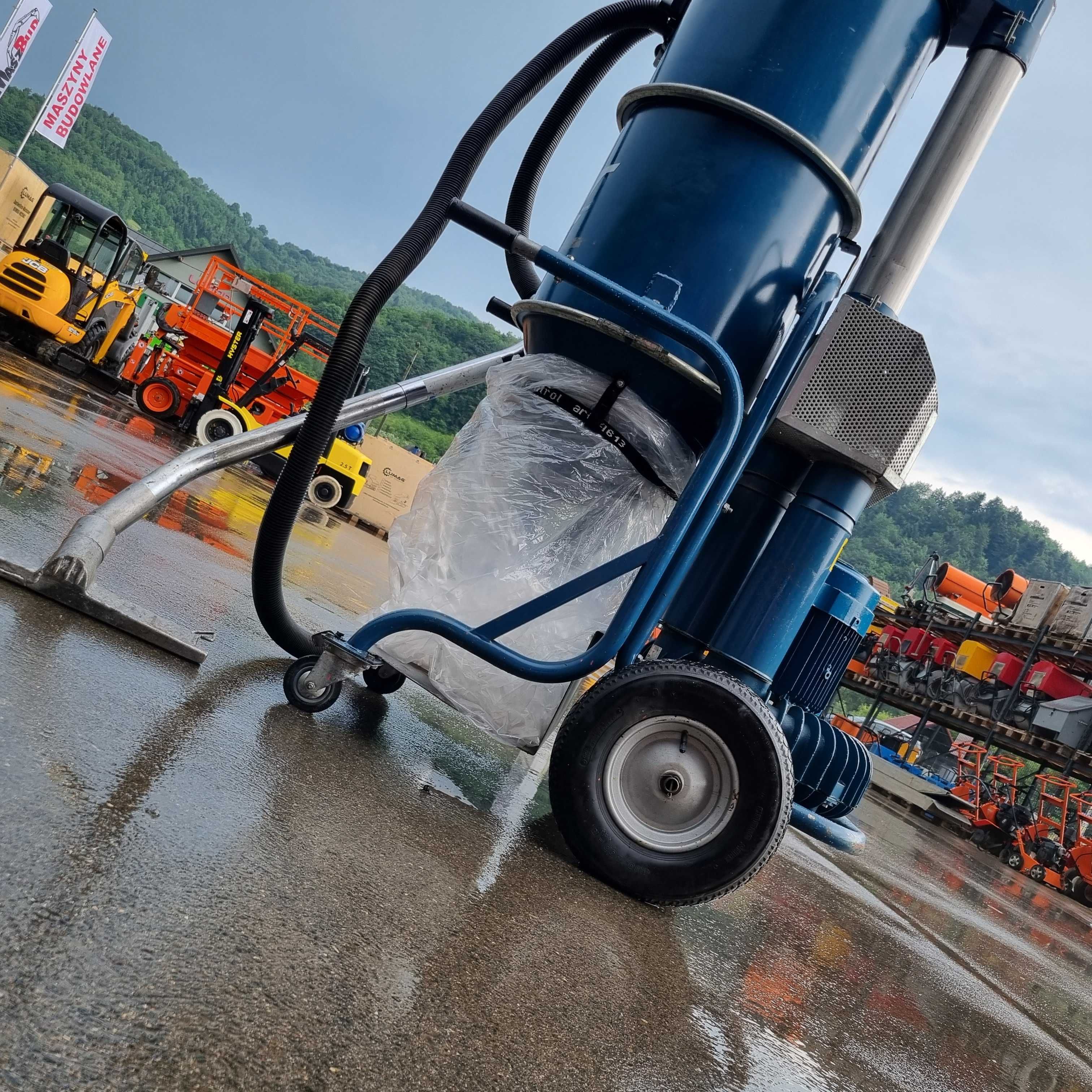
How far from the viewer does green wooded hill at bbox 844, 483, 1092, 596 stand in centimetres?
6359

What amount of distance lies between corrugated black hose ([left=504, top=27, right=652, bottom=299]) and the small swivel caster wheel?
1.61 meters

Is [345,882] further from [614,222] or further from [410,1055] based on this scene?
[614,222]

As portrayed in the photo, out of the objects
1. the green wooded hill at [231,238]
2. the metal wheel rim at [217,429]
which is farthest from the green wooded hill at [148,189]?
the metal wheel rim at [217,429]

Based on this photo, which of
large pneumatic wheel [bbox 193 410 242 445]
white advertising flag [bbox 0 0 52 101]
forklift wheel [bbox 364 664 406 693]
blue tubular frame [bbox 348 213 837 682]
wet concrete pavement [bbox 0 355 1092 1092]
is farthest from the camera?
white advertising flag [bbox 0 0 52 101]

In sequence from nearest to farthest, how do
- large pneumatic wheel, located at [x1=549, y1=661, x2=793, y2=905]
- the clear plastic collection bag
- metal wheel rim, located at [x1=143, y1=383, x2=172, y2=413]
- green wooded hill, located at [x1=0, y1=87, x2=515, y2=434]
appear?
large pneumatic wheel, located at [x1=549, y1=661, x2=793, y2=905]
the clear plastic collection bag
metal wheel rim, located at [x1=143, y1=383, x2=172, y2=413]
green wooded hill, located at [x1=0, y1=87, x2=515, y2=434]

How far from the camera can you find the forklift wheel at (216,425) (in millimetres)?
12766

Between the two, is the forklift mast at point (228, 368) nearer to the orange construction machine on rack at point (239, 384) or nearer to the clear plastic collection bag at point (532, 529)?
the orange construction machine on rack at point (239, 384)

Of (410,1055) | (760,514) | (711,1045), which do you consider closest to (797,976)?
(711,1045)

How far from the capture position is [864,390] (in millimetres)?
2605

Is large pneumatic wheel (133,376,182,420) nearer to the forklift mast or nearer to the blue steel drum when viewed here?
the forklift mast

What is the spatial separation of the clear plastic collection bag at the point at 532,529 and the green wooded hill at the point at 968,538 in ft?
204

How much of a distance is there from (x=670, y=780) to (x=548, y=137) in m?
2.62

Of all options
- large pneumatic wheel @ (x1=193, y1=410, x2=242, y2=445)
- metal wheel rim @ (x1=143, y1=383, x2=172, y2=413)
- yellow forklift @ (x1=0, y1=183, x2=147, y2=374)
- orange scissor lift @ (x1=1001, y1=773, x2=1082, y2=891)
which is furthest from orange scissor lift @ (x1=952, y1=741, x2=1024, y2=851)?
yellow forklift @ (x1=0, y1=183, x2=147, y2=374)

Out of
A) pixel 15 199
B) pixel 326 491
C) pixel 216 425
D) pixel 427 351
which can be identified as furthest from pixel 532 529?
pixel 427 351
